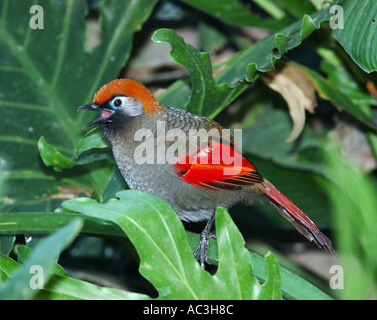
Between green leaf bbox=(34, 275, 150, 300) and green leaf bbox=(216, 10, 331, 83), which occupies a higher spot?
green leaf bbox=(216, 10, 331, 83)

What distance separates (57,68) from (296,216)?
1.48 metres

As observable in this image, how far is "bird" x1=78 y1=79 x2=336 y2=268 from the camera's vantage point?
2.04 meters

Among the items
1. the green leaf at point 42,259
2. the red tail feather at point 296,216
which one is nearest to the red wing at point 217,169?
the red tail feather at point 296,216

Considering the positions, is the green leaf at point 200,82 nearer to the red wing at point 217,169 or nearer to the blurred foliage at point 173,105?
the blurred foliage at point 173,105

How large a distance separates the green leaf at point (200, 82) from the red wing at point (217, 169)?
1.06 ft

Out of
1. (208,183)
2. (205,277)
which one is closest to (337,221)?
(205,277)

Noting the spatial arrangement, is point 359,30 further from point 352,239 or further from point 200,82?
point 352,239

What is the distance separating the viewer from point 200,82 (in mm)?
2244

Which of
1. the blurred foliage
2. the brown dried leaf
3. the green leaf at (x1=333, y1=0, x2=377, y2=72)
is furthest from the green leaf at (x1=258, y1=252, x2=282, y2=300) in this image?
the brown dried leaf

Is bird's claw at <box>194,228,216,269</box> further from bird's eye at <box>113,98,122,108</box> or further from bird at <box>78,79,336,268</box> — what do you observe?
bird's eye at <box>113,98,122,108</box>

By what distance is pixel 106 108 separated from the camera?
2066mm

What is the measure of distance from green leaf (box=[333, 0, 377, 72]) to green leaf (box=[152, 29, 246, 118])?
1.56ft

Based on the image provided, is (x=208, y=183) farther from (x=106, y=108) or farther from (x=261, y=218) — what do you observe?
(x=261, y=218)

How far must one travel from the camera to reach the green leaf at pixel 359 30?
207 centimetres
